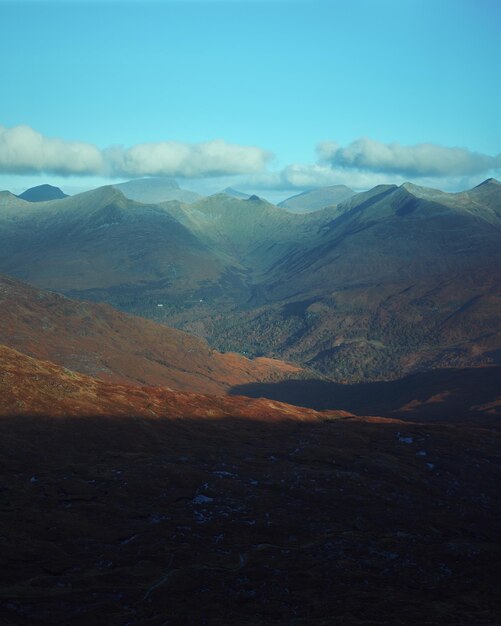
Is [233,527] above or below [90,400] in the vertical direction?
below

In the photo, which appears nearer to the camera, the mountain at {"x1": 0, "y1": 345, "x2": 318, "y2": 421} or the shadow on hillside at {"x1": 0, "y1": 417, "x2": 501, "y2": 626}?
the shadow on hillside at {"x1": 0, "y1": 417, "x2": 501, "y2": 626}

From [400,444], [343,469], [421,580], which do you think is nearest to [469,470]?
[400,444]

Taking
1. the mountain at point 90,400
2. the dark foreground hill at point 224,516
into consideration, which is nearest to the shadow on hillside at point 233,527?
the dark foreground hill at point 224,516

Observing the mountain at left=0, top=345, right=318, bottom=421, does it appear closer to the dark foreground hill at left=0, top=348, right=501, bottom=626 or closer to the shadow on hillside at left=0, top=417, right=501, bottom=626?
the dark foreground hill at left=0, top=348, right=501, bottom=626

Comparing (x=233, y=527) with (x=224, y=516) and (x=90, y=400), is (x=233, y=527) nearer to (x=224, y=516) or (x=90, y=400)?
(x=224, y=516)

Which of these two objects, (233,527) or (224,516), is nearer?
(233,527)

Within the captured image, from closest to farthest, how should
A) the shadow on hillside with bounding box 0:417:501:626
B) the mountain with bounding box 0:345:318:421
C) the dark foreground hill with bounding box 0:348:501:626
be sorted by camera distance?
the shadow on hillside with bounding box 0:417:501:626
the dark foreground hill with bounding box 0:348:501:626
the mountain with bounding box 0:345:318:421

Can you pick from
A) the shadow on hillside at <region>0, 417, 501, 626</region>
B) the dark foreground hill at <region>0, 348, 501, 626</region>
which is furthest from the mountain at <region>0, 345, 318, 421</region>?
the shadow on hillside at <region>0, 417, 501, 626</region>

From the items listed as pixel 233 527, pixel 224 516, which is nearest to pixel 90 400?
pixel 224 516

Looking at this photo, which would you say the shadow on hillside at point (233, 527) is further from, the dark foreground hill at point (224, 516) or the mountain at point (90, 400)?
the mountain at point (90, 400)
